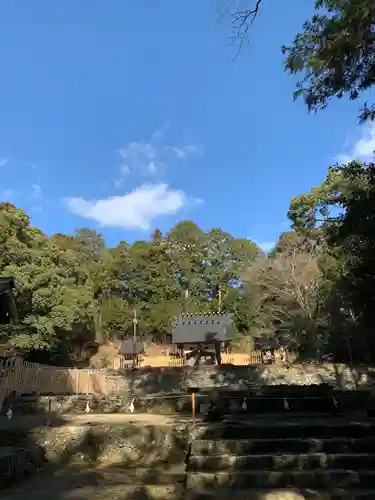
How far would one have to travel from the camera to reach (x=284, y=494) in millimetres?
4215

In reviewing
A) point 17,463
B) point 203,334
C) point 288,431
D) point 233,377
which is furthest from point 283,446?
point 203,334

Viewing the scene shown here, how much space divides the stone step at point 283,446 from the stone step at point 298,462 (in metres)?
0.30

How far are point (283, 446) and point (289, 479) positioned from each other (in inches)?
32.0

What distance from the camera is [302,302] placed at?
26.1 meters

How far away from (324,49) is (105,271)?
40.2m

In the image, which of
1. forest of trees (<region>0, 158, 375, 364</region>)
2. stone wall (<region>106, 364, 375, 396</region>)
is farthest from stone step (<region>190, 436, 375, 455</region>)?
stone wall (<region>106, 364, 375, 396</region>)

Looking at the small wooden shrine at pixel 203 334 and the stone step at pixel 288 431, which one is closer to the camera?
the stone step at pixel 288 431

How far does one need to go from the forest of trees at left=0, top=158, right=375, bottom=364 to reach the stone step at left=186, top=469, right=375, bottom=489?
533 centimetres

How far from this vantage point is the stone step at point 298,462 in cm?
499

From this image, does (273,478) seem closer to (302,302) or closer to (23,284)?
(23,284)

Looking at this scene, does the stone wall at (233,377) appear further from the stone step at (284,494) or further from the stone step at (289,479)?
the stone step at (284,494)

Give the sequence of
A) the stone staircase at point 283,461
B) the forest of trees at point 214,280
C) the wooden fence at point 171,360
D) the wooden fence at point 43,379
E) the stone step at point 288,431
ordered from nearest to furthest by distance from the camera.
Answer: the stone staircase at point 283,461 → the stone step at point 288,431 → the forest of trees at point 214,280 → the wooden fence at point 43,379 → the wooden fence at point 171,360

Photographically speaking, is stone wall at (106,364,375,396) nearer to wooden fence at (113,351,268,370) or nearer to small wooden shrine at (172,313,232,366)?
small wooden shrine at (172,313,232,366)

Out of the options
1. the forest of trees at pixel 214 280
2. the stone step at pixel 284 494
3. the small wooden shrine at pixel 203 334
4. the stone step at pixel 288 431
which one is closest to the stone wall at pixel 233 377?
the forest of trees at pixel 214 280
